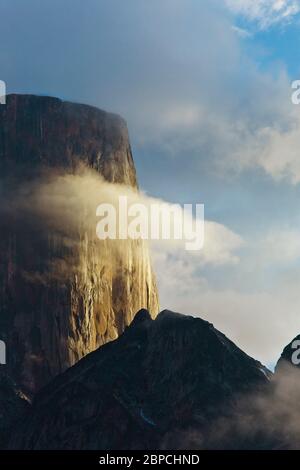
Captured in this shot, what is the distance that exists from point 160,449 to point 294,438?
18.7m

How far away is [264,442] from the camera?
194875 millimetres

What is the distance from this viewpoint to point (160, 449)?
198 metres
